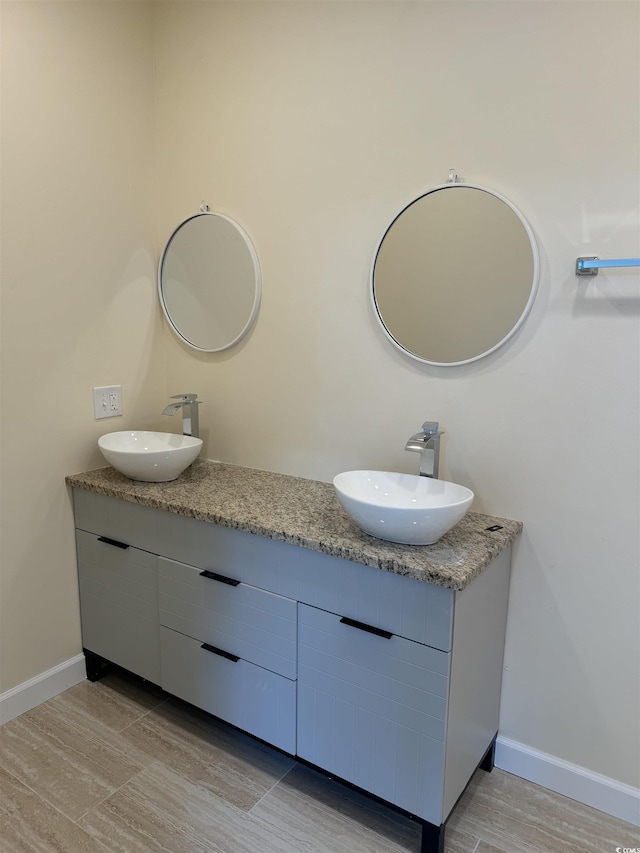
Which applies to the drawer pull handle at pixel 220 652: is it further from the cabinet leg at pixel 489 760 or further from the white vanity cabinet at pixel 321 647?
the cabinet leg at pixel 489 760

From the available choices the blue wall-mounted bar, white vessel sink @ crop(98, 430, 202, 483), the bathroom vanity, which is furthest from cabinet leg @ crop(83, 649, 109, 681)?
the blue wall-mounted bar

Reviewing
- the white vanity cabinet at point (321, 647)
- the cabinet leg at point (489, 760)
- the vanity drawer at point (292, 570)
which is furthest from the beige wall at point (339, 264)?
the vanity drawer at point (292, 570)

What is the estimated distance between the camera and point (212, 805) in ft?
5.36

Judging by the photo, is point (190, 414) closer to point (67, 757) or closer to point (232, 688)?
point (232, 688)

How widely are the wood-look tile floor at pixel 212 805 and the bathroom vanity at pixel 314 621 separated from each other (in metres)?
0.14

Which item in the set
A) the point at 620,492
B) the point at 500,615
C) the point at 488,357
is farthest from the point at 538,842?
the point at 488,357

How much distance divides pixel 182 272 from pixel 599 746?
87.2 inches

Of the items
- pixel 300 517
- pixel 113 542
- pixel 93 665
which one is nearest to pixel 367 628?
pixel 300 517

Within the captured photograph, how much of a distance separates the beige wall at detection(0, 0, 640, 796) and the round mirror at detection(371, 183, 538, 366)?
48 mm

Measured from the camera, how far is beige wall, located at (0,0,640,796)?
1.53 meters

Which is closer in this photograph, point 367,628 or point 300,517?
point 367,628

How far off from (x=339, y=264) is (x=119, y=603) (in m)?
1.46

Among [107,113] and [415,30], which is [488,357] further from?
[107,113]

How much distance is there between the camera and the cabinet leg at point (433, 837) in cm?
143
